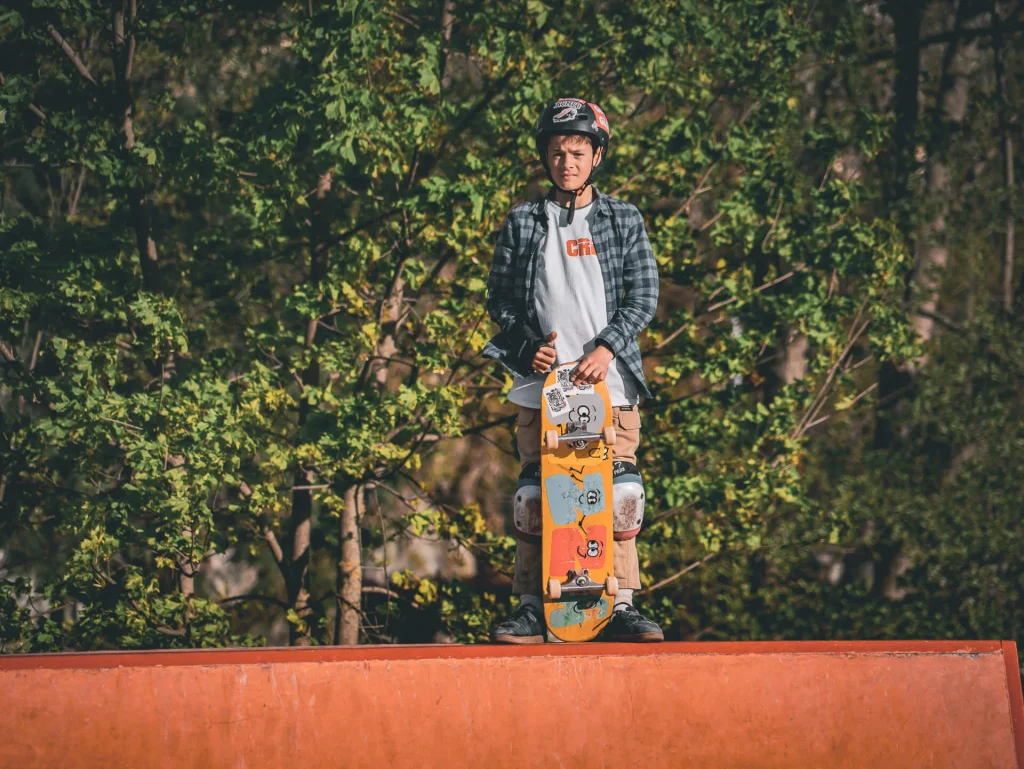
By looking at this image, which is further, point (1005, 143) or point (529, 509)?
point (1005, 143)

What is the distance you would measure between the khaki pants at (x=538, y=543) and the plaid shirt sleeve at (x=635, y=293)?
0.33m

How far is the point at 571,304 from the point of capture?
386 centimetres

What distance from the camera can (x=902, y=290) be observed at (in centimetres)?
721

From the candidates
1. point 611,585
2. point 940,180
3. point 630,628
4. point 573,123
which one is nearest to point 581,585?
point 611,585

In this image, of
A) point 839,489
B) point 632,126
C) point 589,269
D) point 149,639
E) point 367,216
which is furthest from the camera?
point 839,489

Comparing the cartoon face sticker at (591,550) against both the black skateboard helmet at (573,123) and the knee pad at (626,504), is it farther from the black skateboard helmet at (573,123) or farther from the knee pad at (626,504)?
the black skateboard helmet at (573,123)

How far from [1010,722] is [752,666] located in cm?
93

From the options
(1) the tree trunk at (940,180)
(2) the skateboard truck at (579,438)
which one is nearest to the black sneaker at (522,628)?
(2) the skateboard truck at (579,438)

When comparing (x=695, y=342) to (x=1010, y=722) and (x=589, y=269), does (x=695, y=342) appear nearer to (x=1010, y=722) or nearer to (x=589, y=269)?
(x=589, y=269)

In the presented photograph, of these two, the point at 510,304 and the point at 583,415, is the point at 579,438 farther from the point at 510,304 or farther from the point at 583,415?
the point at 510,304

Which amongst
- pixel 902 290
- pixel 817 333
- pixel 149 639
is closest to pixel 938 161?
pixel 902 290

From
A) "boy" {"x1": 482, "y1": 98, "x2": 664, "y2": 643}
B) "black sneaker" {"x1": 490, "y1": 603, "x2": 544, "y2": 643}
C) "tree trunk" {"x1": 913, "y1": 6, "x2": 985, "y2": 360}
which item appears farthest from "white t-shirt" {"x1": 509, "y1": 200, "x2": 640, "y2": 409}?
"tree trunk" {"x1": 913, "y1": 6, "x2": 985, "y2": 360}

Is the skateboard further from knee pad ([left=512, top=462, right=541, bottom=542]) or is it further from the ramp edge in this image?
the ramp edge

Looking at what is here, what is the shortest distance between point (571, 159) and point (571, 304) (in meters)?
0.60
